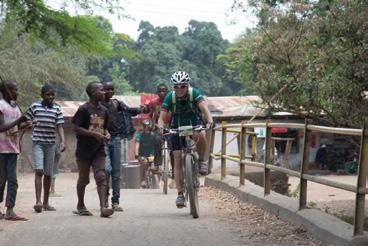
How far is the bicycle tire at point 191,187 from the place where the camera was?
8.95 meters

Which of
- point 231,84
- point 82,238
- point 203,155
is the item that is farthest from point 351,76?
point 231,84

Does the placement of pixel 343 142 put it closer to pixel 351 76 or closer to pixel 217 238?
pixel 351 76

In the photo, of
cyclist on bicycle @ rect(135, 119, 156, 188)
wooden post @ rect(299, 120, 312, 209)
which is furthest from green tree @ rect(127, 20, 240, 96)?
wooden post @ rect(299, 120, 312, 209)

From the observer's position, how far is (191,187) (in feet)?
29.4

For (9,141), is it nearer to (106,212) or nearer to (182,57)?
(106,212)

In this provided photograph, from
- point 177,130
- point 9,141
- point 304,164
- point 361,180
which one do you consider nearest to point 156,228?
point 177,130

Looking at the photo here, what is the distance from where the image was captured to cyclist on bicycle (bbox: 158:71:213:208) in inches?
365

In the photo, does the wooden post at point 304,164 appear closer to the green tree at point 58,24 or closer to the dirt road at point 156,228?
the dirt road at point 156,228

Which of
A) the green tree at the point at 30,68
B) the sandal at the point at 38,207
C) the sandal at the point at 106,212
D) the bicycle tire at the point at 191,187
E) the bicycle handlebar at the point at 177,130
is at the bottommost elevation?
the sandal at the point at 38,207

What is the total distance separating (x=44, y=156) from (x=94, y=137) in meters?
1.12

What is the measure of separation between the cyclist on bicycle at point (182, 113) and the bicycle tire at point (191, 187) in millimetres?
277

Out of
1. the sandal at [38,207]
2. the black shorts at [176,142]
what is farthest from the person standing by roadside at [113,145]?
the sandal at [38,207]

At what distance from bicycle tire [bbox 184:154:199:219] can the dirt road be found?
133 mm

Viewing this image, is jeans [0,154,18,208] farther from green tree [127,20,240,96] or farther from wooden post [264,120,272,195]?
green tree [127,20,240,96]
